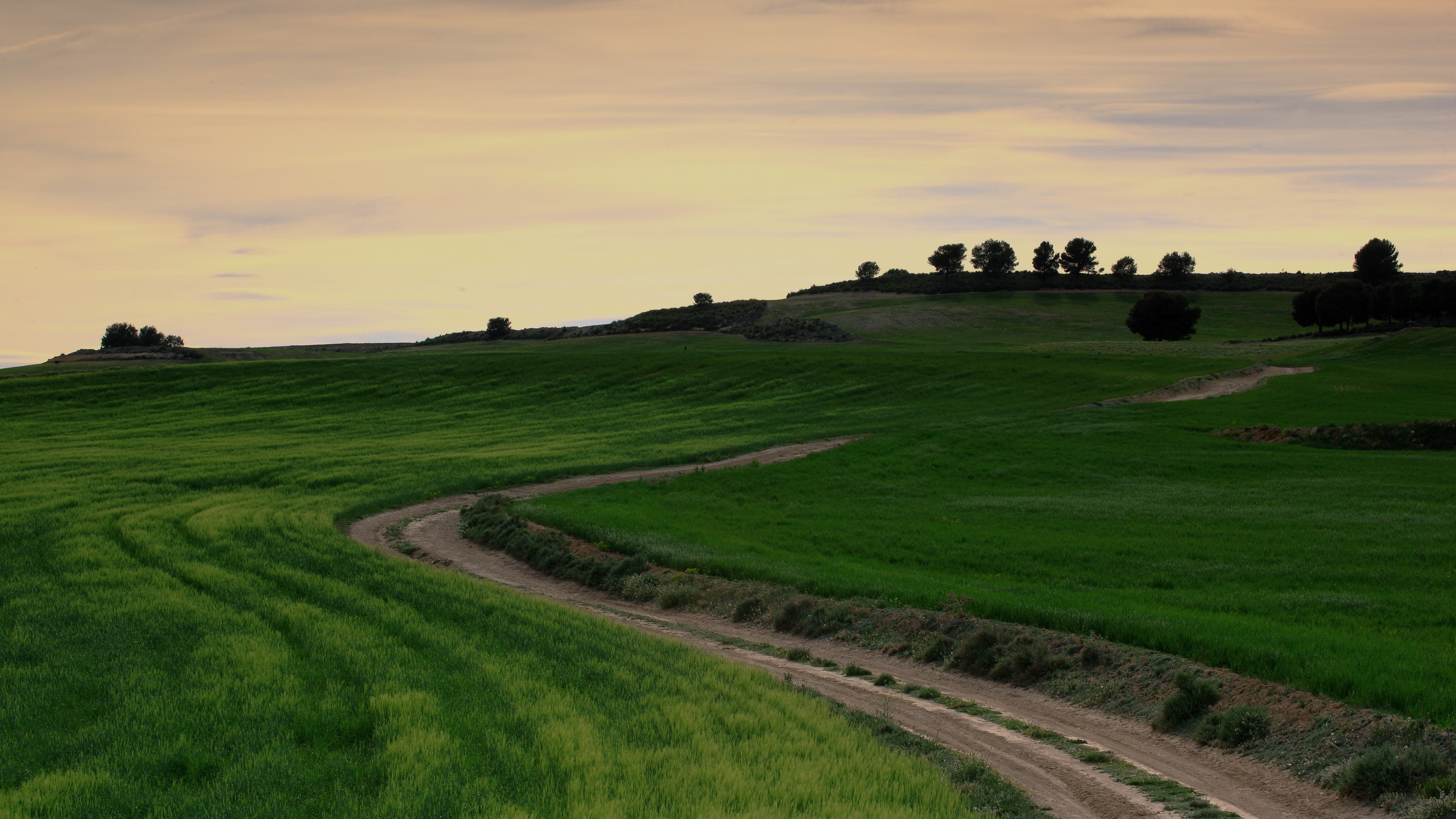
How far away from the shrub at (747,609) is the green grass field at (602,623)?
1160 millimetres

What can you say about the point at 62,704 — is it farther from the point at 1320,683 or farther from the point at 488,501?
the point at 488,501

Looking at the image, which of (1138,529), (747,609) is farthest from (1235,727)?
(1138,529)

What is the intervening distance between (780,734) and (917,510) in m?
18.2

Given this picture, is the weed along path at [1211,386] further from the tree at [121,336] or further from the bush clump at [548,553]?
the tree at [121,336]

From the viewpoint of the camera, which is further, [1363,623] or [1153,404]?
[1153,404]

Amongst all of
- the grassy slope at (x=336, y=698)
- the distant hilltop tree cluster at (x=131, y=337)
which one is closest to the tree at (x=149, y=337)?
the distant hilltop tree cluster at (x=131, y=337)

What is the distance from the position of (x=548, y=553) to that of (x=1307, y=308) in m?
111

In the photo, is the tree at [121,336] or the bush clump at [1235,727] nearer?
the bush clump at [1235,727]

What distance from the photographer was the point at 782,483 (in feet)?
106

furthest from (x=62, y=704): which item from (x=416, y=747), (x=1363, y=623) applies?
(x=1363, y=623)

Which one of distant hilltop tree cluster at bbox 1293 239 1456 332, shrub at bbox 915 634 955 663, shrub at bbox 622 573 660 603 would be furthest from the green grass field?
distant hilltop tree cluster at bbox 1293 239 1456 332

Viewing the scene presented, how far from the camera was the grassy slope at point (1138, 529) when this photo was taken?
44.0 ft

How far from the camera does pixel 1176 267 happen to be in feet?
517

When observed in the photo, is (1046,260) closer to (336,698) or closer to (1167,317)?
(1167,317)
